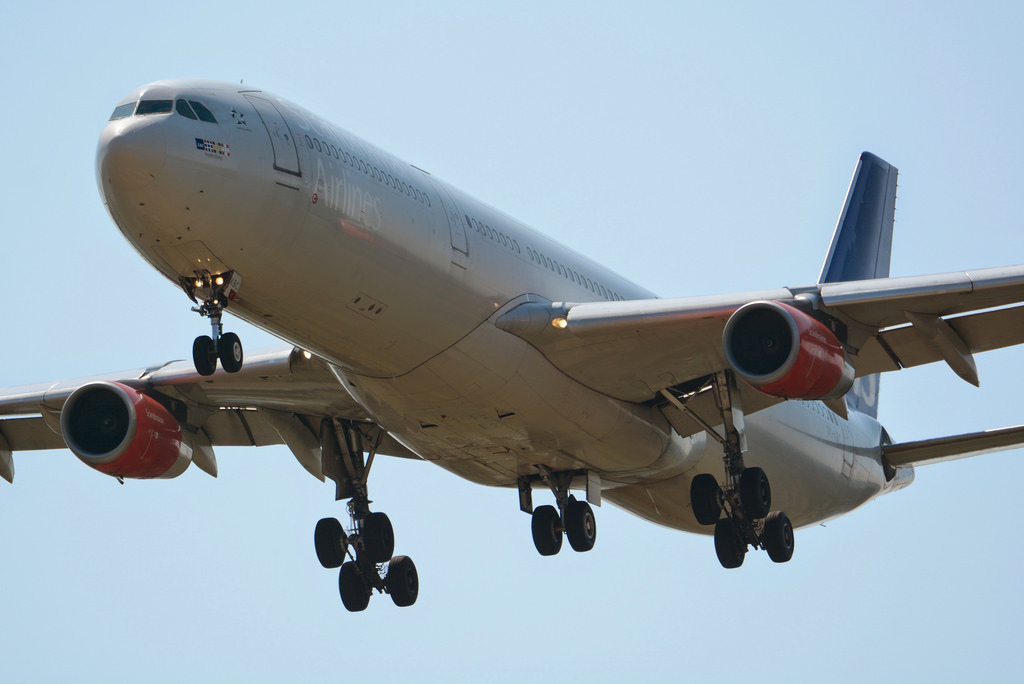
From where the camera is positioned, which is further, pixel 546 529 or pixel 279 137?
pixel 546 529

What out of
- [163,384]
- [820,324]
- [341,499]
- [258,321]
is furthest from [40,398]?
[820,324]

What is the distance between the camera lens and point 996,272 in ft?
65.0

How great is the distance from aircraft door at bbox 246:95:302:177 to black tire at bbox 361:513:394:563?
29.8 ft

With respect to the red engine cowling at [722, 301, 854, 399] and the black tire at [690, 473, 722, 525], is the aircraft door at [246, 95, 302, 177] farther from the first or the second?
the black tire at [690, 473, 722, 525]

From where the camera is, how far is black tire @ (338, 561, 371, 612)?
996 inches

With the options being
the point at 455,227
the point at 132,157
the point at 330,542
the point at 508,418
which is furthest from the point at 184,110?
the point at 330,542

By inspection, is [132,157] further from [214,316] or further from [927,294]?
[927,294]

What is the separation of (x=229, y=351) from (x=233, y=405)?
7.17m

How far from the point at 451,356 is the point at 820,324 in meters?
5.47

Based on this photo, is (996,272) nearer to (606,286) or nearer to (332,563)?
(606,286)

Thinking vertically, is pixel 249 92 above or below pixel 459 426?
above

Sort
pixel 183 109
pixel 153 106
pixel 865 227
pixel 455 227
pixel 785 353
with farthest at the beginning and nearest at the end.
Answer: pixel 865 227, pixel 455 227, pixel 785 353, pixel 183 109, pixel 153 106

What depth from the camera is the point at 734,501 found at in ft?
79.3

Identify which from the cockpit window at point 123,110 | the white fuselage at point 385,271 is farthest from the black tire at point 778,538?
the cockpit window at point 123,110
